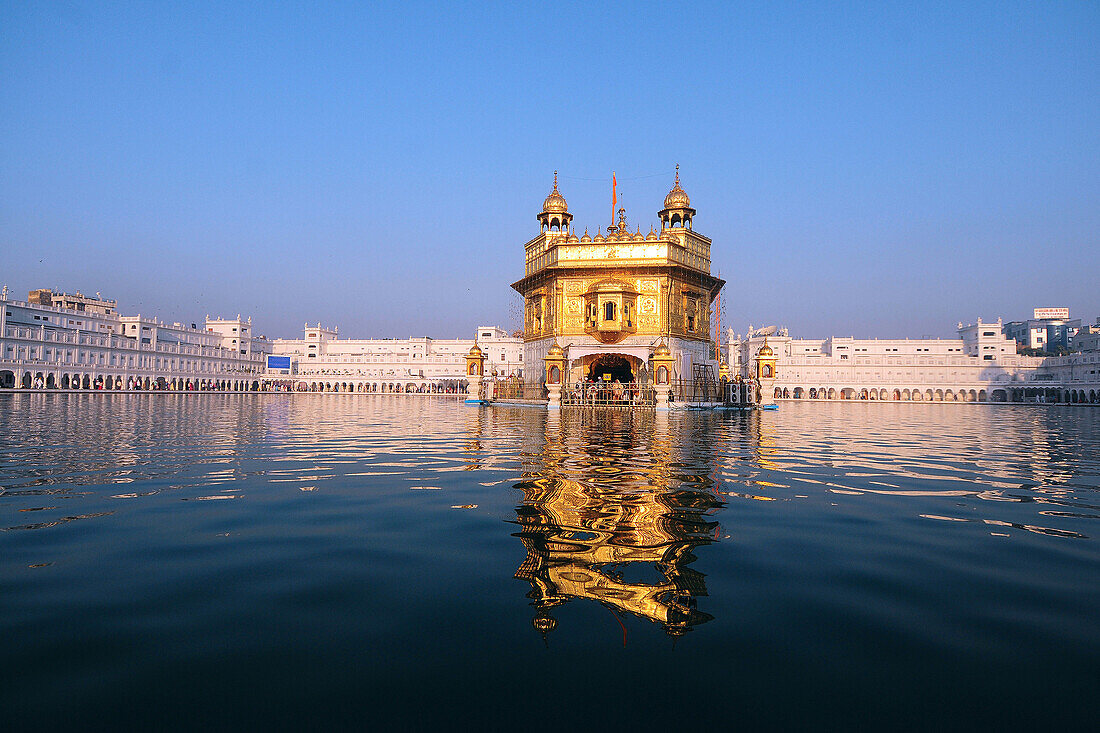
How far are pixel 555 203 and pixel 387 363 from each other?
79.4 meters

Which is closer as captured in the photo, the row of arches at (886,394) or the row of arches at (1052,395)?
the row of arches at (1052,395)

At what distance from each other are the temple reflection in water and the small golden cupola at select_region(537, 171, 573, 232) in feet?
115

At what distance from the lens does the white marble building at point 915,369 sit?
90.1m

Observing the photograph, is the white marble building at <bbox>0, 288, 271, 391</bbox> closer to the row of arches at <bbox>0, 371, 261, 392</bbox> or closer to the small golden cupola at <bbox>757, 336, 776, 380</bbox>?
the row of arches at <bbox>0, 371, 261, 392</bbox>

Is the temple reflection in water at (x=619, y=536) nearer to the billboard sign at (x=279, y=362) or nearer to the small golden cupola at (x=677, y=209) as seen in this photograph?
the small golden cupola at (x=677, y=209)

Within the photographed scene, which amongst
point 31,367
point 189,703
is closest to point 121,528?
point 189,703

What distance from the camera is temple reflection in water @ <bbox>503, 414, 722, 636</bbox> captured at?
136 inches

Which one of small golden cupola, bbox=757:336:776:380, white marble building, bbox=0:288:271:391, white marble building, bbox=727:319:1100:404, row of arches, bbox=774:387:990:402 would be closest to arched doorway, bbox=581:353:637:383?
small golden cupola, bbox=757:336:776:380

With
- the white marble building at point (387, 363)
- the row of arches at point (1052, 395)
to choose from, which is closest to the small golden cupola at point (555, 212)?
the white marble building at point (387, 363)

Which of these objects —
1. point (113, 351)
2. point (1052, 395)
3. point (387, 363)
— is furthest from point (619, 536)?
point (387, 363)

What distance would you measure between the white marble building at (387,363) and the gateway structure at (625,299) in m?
69.7

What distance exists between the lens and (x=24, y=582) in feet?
12.3

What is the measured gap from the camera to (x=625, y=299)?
124 feet

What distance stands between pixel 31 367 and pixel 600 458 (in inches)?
3546
